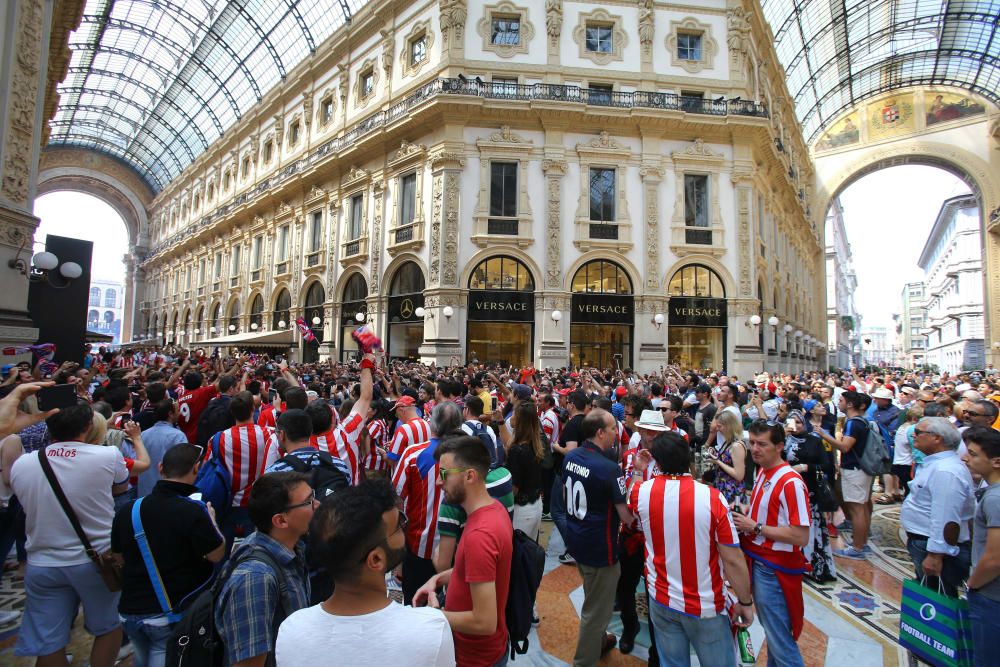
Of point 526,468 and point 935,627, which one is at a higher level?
point 526,468

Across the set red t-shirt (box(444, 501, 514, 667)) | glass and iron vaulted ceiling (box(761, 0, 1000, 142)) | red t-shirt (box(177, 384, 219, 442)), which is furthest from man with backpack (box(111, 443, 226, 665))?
glass and iron vaulted ceiling (box(761, 0, 1000, 142))

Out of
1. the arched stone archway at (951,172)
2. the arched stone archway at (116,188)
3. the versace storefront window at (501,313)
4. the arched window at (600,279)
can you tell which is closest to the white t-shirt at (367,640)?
the versace storefront window at (501,313)

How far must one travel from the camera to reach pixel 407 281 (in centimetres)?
2397

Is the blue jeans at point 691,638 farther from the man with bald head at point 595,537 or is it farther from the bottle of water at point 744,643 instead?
the man with bald head at point 595,537

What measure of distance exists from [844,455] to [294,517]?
23.5 feet

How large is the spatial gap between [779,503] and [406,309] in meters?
21.3

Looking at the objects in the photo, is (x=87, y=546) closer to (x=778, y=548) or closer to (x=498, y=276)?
(x=778, y=548)

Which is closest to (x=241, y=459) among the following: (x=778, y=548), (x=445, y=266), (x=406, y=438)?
(x=406, y=438)

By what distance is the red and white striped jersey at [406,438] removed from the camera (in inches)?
184

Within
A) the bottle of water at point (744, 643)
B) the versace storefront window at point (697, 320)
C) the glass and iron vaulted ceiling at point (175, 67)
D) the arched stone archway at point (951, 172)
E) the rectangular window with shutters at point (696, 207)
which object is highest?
the glass and iron vaulted ceiling at point (175, 67)

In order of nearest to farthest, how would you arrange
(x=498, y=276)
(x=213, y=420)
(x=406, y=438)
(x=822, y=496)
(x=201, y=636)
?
(x=201, y=636)
(x=406, y=438)
(x=822, y=496)
(x=213, y=420)
(x=498, y=276)

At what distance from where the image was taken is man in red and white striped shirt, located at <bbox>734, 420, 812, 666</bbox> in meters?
3.42

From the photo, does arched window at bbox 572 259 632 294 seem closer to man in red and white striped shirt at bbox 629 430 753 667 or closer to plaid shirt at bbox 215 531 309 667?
man in red and white striped shirt at bbox 629 430 753 667

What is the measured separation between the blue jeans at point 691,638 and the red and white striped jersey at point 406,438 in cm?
246
